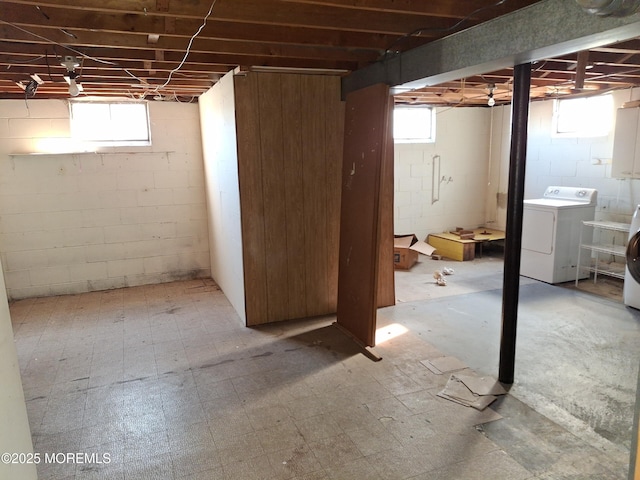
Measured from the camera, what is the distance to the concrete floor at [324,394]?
2426 millimetres

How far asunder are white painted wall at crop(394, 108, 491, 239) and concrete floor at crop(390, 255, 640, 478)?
1.41 meters

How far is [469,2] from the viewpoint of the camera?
103 inches

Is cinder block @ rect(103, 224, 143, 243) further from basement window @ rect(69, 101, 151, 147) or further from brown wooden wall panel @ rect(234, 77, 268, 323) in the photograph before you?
brown wooden wall panel @ rect(234, 77, 268, 323)

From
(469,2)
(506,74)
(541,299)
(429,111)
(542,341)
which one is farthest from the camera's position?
(429,111)

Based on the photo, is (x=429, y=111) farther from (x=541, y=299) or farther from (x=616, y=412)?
(x=616, y=412)

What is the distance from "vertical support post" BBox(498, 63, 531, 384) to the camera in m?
2.87

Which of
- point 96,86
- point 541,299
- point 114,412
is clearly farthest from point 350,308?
point 96,86

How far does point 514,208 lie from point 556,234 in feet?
9.62

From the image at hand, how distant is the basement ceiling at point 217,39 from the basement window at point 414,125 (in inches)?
84.5

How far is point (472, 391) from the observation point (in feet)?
10.1

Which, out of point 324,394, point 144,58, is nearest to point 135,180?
point 144,58

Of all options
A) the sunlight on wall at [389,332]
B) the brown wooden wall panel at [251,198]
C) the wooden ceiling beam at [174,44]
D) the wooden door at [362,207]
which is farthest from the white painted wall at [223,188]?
the sunlight on wall at [389,332]

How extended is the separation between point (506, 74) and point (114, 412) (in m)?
4.55

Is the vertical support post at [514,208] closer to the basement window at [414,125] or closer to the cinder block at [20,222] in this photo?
the basement window at [414,125]
